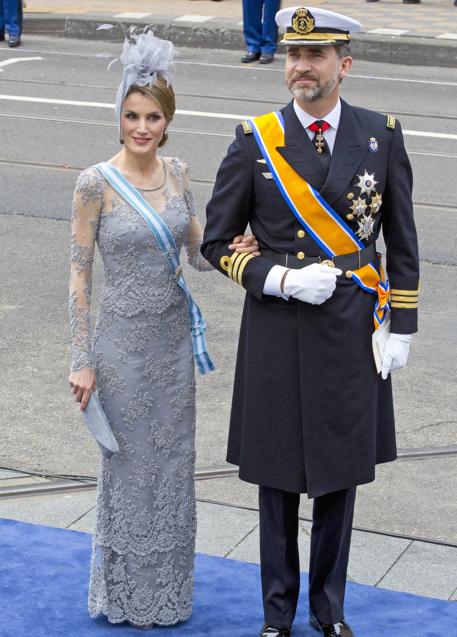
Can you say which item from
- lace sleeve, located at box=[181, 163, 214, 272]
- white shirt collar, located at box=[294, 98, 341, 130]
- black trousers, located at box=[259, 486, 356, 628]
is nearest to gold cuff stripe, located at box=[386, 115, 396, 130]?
white shirt collar, located at box=[294, 98, 341, 130]

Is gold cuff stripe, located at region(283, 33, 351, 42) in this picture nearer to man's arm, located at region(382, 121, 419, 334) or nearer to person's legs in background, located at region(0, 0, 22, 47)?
man's arm, located at region(382, 121, 419, 334)

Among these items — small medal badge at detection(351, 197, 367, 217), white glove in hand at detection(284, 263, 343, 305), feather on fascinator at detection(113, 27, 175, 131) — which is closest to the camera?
white glove in hand at detection(284, 263, 343, 305)

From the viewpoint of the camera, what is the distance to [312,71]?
3893 mm

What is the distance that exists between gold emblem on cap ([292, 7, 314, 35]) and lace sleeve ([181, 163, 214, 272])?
0.67 meters

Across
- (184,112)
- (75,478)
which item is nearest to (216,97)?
(184,112)

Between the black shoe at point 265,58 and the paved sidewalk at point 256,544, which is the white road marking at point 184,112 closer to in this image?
the black shoe at point 265,58

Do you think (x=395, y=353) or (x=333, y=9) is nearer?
(x=395, y=353)

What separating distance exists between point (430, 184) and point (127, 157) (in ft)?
20.8

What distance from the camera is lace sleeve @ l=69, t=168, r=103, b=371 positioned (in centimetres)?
414

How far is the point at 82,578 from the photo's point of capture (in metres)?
4.69

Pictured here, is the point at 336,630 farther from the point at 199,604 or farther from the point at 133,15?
the point at 133,15

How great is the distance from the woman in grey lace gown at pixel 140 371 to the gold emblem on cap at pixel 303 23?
1.59ft

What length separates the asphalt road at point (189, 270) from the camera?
18.8 ft

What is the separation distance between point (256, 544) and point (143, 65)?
1899 millimetres
